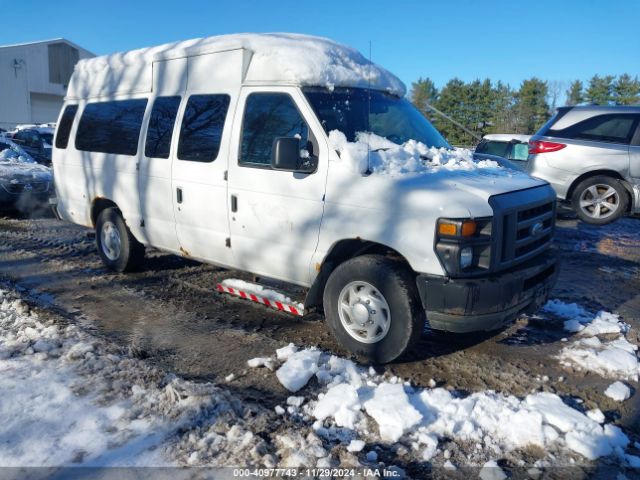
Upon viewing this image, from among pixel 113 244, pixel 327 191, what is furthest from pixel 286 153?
pixel 113 244

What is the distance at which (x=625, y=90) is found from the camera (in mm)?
43844

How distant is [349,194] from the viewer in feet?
13.1

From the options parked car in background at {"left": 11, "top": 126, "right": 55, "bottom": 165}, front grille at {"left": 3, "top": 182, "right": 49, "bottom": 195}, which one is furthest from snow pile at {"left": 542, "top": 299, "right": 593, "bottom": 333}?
parked car in background at {"left": 11, "top": 126, "right": 55, "bottom": 165}

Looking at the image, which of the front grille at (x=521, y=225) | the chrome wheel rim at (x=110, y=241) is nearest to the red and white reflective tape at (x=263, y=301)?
the front grille at (x=521, y=225)

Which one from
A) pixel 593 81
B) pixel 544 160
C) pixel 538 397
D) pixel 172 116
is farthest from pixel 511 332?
pixel 593 81

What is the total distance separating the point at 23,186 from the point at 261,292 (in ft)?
24.9

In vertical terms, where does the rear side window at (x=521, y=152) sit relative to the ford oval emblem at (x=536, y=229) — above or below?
above

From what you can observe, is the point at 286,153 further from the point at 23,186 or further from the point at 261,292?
the point at 23,186

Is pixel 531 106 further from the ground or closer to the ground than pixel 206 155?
further from the ground

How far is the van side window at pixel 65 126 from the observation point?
268 inches

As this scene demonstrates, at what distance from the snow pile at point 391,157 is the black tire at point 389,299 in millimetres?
714

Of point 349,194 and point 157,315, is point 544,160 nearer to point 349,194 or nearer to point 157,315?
point 349,194

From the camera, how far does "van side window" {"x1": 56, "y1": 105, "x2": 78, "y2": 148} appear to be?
681cm

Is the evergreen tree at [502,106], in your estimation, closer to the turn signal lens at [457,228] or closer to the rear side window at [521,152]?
the rear side window at [521,152]
